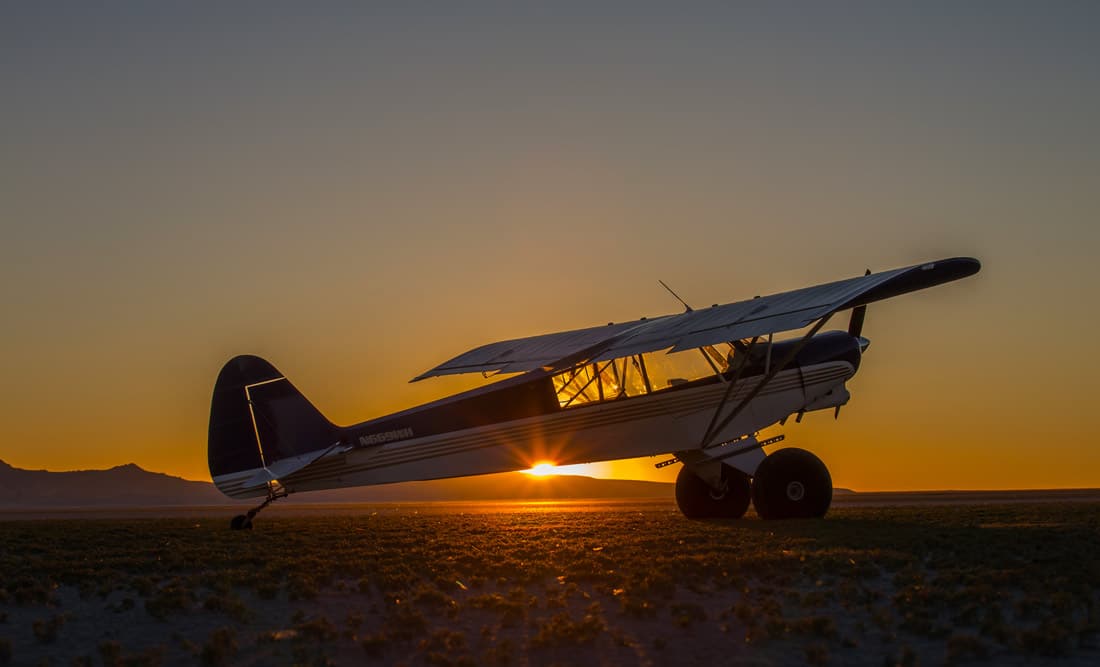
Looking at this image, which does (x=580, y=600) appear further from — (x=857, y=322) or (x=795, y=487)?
(x=857, y=322)

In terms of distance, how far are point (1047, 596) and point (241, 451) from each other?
12.7m

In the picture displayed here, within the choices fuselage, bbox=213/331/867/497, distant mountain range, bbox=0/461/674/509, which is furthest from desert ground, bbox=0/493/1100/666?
distant mountain range, bbox=0/461/674/509

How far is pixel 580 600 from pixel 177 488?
178569 millimetres

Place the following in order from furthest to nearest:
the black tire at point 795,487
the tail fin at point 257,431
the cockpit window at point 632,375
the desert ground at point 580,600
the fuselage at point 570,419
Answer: the tail fin at point 257,431 < the cockpit window at point 632,375 < the fuselage at point 570,419 < the black tire at point 795,487 < the desert ground at point 580,600

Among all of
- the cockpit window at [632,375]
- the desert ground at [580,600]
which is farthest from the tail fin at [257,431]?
the cockpit window at [632,375]

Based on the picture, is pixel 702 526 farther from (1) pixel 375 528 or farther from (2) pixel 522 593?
(2) pixel 522 593

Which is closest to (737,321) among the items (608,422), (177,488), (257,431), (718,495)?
(608,422)

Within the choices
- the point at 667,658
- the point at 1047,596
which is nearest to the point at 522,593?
the point at 667,658

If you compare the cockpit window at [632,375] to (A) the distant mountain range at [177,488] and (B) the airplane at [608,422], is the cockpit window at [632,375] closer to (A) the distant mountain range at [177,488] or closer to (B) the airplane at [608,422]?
(B) the airplane at [608,422]

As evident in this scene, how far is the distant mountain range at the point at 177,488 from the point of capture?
143625 millimetres

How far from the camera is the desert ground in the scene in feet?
22.6

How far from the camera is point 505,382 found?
16438 millimetres

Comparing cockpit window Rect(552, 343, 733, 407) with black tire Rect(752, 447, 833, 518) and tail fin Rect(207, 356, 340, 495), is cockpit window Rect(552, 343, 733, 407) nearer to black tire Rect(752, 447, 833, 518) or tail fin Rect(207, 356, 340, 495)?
black tire Rect(752, 447, 833, 518)

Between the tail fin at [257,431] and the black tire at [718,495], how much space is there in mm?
5920
